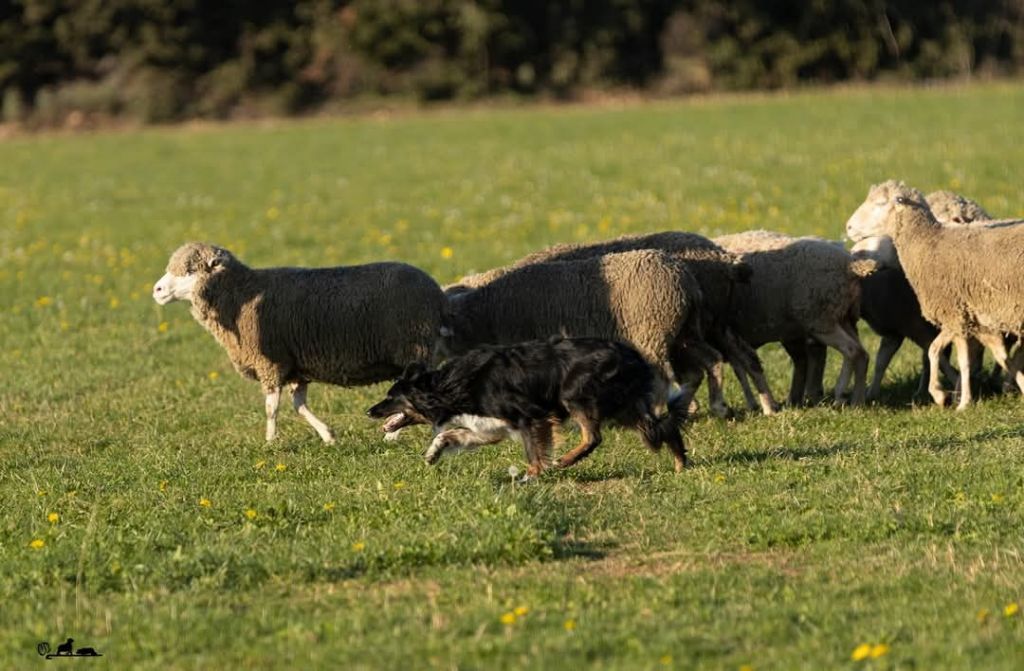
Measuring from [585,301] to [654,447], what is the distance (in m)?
1.95

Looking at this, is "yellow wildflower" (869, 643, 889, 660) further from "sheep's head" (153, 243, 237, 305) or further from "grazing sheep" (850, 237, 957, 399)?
"sheep's head" (153, 243, 237, 305)

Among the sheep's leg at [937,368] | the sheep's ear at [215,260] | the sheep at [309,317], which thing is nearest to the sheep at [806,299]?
the sheep's leg at [937,368]

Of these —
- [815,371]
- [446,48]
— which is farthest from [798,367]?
[446,48]

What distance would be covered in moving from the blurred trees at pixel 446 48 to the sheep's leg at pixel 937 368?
38.4 meters

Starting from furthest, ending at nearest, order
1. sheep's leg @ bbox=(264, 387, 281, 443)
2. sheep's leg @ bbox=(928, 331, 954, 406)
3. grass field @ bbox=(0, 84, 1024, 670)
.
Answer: sheep's leg @ bbox=(928, 331, 954, 406), sheep's leg @ bbox=(264, 387, 281, 443), grass field @ bbox=(0, 84, 1024, 670)

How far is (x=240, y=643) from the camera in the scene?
610cm

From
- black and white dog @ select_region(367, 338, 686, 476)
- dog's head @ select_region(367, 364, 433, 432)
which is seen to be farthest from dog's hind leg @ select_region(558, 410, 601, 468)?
dog's head @ select_region(367, 364, 433, 432)

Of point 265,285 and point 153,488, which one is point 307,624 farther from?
point 265,285

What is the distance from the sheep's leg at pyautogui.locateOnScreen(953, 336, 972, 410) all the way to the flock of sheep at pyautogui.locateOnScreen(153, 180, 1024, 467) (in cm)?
2

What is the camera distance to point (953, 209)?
1223 cm

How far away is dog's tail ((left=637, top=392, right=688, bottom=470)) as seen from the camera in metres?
8.88

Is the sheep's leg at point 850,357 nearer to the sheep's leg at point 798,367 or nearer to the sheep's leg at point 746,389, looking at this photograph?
the sheep's leg at point 798,367

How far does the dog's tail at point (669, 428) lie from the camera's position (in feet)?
29.1

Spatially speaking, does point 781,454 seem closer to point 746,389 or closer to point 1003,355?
point 746,389
